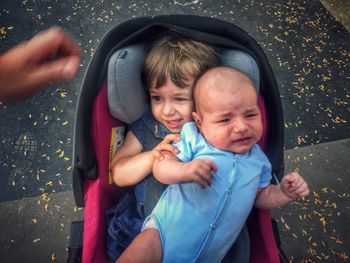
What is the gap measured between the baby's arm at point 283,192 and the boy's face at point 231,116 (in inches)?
7.5

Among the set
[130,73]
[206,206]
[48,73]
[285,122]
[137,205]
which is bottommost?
[285,122]

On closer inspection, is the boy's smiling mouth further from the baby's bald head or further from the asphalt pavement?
the asphalt pavement

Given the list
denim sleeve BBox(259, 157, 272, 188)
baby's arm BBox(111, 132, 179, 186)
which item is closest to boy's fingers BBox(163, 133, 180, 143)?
baby's arm BBox(111, 132, 179, 186)

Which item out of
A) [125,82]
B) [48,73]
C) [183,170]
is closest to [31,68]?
[48,73]

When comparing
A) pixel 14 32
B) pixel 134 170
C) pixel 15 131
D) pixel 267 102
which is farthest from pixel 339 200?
pixel 14 32

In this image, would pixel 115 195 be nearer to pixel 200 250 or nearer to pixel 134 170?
pixel 134 170

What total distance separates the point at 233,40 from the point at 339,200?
1.36 m

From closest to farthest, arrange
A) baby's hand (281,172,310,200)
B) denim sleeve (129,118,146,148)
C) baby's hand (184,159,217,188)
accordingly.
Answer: baby's hand (184,159,217,188) → baby's hand (281,172,310,200) → denim sleeve (129,118,146,148)

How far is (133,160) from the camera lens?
1471 millimetres

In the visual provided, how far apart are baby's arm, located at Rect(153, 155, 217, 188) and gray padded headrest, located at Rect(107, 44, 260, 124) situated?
10.8 inches

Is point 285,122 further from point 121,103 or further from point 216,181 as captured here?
point 121,103

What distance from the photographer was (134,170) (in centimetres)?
144

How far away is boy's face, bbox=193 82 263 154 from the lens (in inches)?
52.2

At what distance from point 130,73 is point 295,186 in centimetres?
75
